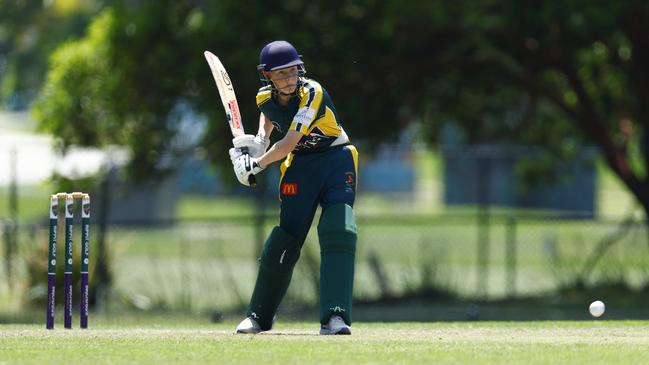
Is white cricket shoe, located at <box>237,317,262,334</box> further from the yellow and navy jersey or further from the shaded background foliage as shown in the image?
the shaded background foliage

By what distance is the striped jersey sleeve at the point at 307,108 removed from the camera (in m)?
9.48

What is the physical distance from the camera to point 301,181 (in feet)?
31.9

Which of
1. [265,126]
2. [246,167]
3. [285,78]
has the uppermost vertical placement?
[285,78]

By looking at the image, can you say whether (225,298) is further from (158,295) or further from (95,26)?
(95,26)

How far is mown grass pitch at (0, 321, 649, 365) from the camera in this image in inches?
313

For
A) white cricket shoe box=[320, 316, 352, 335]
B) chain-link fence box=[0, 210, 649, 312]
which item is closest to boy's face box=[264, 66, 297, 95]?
white cricket shoe box=[320, 316, 352, 335]

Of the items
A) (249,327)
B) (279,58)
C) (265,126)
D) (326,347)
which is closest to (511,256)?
(265,126)

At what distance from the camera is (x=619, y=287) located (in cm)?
1783

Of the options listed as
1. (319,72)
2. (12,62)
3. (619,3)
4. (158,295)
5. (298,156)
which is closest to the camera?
(298,156)

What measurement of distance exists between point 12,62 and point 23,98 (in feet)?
8.58

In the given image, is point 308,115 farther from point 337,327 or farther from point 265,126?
point 337,327

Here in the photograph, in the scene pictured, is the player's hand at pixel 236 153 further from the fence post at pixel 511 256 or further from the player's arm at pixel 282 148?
the fence post at pixel 511 256

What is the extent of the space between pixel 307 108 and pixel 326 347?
1864 millimetres

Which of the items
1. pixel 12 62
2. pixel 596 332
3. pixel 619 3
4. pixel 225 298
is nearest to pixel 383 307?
pixel 225 298
